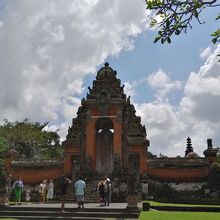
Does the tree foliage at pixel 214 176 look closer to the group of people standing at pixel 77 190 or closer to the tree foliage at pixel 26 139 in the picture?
the group of people standing at pixel 77 190

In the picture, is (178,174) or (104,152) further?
(104,152)

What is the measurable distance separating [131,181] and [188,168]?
4.85 metres

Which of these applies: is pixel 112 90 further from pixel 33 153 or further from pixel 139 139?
pixel 33 153

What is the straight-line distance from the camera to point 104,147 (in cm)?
3184

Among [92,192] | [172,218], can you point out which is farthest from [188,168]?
[172,218]

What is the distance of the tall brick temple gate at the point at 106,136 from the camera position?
3011 cm

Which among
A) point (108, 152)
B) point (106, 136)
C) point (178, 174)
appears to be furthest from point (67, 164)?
point (178, 174)

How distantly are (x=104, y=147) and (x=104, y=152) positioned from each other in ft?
1.40

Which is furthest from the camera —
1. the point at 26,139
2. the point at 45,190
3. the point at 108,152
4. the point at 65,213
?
the point at 26,139

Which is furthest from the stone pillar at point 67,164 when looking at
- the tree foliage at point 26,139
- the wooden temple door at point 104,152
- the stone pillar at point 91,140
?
the tree foliage at point 26,139

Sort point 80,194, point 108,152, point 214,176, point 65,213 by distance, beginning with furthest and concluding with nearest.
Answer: point 108,152
point 214,176
point 80,194
point 65,213

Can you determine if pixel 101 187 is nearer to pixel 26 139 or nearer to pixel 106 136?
pixel 106 136

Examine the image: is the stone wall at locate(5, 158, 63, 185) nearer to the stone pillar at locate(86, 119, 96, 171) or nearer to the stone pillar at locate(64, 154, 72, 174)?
the stone pillar at locate(64, 154, 72, 174)

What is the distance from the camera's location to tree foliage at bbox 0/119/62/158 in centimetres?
5031
